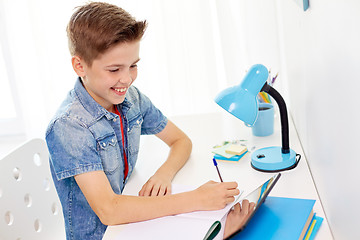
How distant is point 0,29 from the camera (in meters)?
1.99

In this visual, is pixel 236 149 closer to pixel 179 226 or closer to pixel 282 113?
pixel 282 113

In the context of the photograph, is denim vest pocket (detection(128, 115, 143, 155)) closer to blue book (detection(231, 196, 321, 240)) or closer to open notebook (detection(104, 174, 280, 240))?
open notebook (detection(104, 174, 280, 240))

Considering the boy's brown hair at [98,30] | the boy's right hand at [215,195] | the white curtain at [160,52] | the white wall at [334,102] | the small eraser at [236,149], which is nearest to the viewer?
the white wall at [334,102]

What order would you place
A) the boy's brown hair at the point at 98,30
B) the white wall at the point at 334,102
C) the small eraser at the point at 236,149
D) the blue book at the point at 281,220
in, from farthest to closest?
the small eraser at the point at 236,149 < the boy's brown hair at the point at 98,30 < the blue book at the point at 281,220 < the white wall at the point at 334,102

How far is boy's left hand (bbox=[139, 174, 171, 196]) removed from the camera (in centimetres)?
88

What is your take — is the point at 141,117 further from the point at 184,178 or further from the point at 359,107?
the point at 359,107

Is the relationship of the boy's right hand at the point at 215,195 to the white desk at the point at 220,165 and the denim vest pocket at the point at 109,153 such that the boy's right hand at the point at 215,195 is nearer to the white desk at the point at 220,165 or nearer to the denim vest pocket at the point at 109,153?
the white desk at the point at 220,165

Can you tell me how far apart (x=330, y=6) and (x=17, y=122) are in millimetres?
1983

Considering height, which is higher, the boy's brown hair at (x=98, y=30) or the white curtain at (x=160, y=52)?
the boy's brown hair at (x=98, y=30)

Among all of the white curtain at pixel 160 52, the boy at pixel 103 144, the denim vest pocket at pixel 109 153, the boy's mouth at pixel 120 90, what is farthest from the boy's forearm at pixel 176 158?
the white curtain at pixel 160 52

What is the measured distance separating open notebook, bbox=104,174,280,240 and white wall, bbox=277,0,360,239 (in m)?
0.13

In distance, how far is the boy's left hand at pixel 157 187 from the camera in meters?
0.88

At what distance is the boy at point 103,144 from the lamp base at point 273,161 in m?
0.16

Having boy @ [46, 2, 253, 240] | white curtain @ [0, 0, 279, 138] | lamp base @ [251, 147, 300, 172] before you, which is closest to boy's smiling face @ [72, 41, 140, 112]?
boy @ [46, 2, 253, 240]
